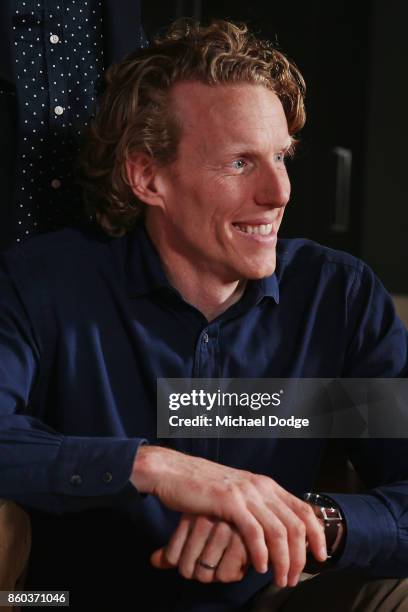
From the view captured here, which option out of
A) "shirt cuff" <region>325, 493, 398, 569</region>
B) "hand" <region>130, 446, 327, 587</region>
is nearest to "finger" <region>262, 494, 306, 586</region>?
"hand" <region>130, 446, 327, 587</region>

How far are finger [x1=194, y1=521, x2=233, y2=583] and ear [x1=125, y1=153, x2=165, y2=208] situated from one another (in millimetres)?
630

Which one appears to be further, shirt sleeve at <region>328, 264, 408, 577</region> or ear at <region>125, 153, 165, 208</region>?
ear at <region>125, 153, 165, 208</region>

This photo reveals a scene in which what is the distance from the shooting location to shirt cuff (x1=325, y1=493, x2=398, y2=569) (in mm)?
1422

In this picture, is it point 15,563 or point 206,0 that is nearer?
point 15,563

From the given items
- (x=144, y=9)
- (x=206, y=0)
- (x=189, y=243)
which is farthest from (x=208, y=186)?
(x=206, y=0)

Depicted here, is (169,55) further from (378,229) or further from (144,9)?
(378,229)

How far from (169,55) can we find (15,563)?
0.92 m

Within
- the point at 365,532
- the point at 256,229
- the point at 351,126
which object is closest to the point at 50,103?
the point at 256,229

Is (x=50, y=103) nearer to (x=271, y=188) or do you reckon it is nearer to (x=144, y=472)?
(x=271, y=188)

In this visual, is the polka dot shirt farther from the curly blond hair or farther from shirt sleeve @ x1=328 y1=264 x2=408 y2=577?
shirt sleeve @ x1=328 y1=264 x2=408 y2=577

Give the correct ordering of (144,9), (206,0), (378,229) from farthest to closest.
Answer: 1. (378,229)
2. (206,0)
3. (144,9)

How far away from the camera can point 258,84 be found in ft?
5.50

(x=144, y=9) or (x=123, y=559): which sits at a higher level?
(x=144, y=9)

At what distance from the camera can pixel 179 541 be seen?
1332mm
